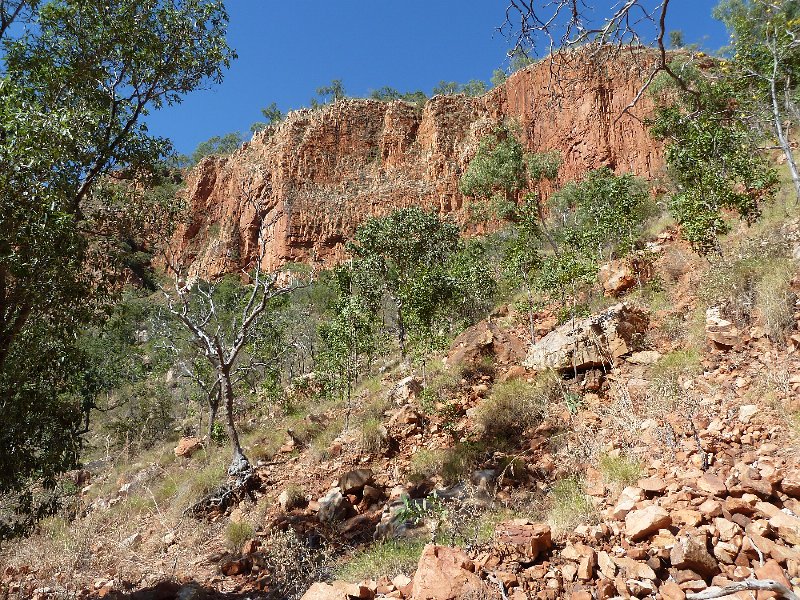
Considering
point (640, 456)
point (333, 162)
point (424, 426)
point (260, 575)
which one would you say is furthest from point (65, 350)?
point (333, 162)

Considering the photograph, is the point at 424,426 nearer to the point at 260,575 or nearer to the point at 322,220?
the point at 260,575

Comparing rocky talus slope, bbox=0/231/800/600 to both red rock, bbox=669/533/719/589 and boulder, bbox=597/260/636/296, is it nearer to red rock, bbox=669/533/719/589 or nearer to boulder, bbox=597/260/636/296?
red rock, bbox=669/533/719/589

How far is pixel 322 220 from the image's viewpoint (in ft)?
181

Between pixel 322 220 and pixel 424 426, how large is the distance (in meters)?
50.2

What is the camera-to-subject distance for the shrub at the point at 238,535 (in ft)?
18.5

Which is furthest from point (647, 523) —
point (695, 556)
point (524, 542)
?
point (524, 542)

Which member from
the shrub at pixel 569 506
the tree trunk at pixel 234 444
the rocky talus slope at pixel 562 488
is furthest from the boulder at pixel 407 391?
the shrub at pixel 569 506

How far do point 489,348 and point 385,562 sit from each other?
5.90 metres

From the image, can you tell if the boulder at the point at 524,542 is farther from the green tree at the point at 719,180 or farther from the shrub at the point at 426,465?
the green tree at the point at 719,180

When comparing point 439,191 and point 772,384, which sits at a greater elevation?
point 439,191

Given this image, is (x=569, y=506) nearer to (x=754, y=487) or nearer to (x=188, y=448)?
(x=754, y=487)

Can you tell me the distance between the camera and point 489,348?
9023mm

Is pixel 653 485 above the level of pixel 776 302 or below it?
below

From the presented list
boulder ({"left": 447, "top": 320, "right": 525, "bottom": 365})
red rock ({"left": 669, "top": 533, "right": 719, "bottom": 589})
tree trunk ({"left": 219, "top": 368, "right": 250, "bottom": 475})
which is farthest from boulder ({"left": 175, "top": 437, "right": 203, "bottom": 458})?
red rock ({"left": 669, "top": 533, "right": 719, "bottom": 589})
